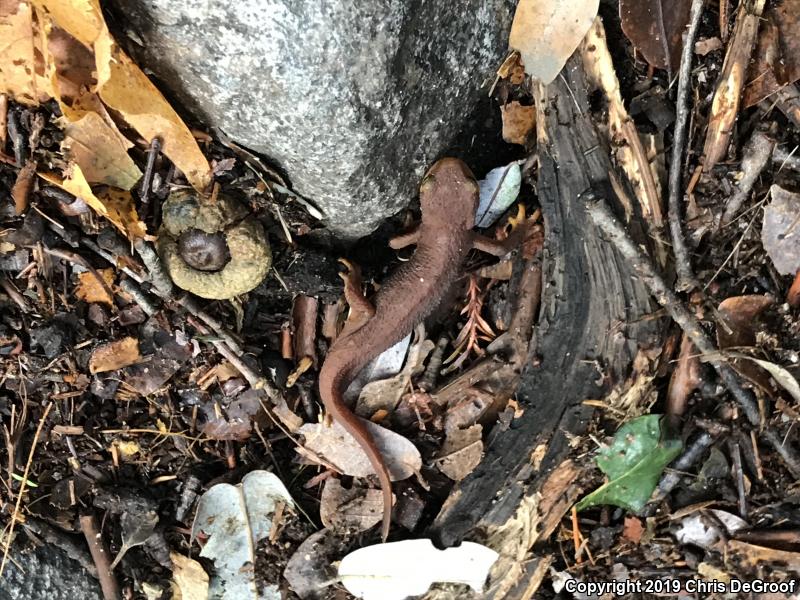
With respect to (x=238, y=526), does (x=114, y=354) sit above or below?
above

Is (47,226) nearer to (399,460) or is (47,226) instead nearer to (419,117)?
(419,117)

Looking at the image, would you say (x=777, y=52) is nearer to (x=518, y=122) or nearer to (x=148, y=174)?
(x=518, y=122)

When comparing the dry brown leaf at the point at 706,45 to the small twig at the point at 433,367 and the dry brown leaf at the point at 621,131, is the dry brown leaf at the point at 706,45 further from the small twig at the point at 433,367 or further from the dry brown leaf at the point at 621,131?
the small twig at the point at 433,367

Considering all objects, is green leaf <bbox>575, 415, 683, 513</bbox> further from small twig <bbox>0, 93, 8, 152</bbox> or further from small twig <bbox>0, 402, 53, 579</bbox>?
small twig <bbox>0, 93, 8, 152</bbox>

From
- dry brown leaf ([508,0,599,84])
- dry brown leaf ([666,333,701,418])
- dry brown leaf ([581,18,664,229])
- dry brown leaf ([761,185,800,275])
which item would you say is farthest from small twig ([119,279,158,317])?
dry brown leaf ([761,185,800,275])

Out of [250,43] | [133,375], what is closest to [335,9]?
[250,43]

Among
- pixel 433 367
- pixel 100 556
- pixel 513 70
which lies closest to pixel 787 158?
pixel 513 70

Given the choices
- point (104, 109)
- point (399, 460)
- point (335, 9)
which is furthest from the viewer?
point (399, 460)
